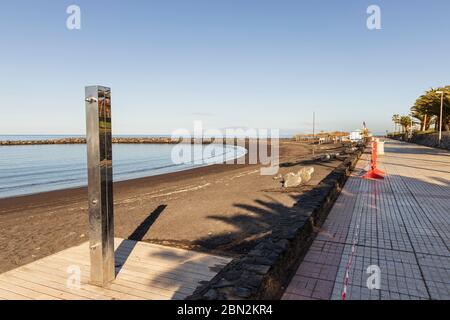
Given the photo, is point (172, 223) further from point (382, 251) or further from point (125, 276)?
point (382, 251)

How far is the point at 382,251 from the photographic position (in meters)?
5.17

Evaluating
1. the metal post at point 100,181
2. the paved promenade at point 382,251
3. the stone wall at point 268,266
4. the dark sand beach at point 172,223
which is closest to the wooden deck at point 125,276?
the metal post at point 100,181

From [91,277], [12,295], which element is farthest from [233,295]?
[12,295]

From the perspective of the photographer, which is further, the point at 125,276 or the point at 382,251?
the point at 382,251

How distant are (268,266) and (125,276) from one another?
2310 mm

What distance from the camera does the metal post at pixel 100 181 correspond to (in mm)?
3998

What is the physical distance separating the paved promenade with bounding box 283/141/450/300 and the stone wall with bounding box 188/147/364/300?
0.60ft

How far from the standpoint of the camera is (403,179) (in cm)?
1361

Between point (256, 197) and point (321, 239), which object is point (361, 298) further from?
point (256, 197)

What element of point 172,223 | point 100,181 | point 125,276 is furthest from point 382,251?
point 172,223

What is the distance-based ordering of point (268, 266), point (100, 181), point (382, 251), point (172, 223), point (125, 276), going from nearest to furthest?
point (268, 266), point (100, 181), point (125, 276), point (382, 251), point (172, 223)

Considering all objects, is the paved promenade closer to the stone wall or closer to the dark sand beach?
the stone wall

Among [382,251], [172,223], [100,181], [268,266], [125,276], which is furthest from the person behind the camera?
[172,223]
